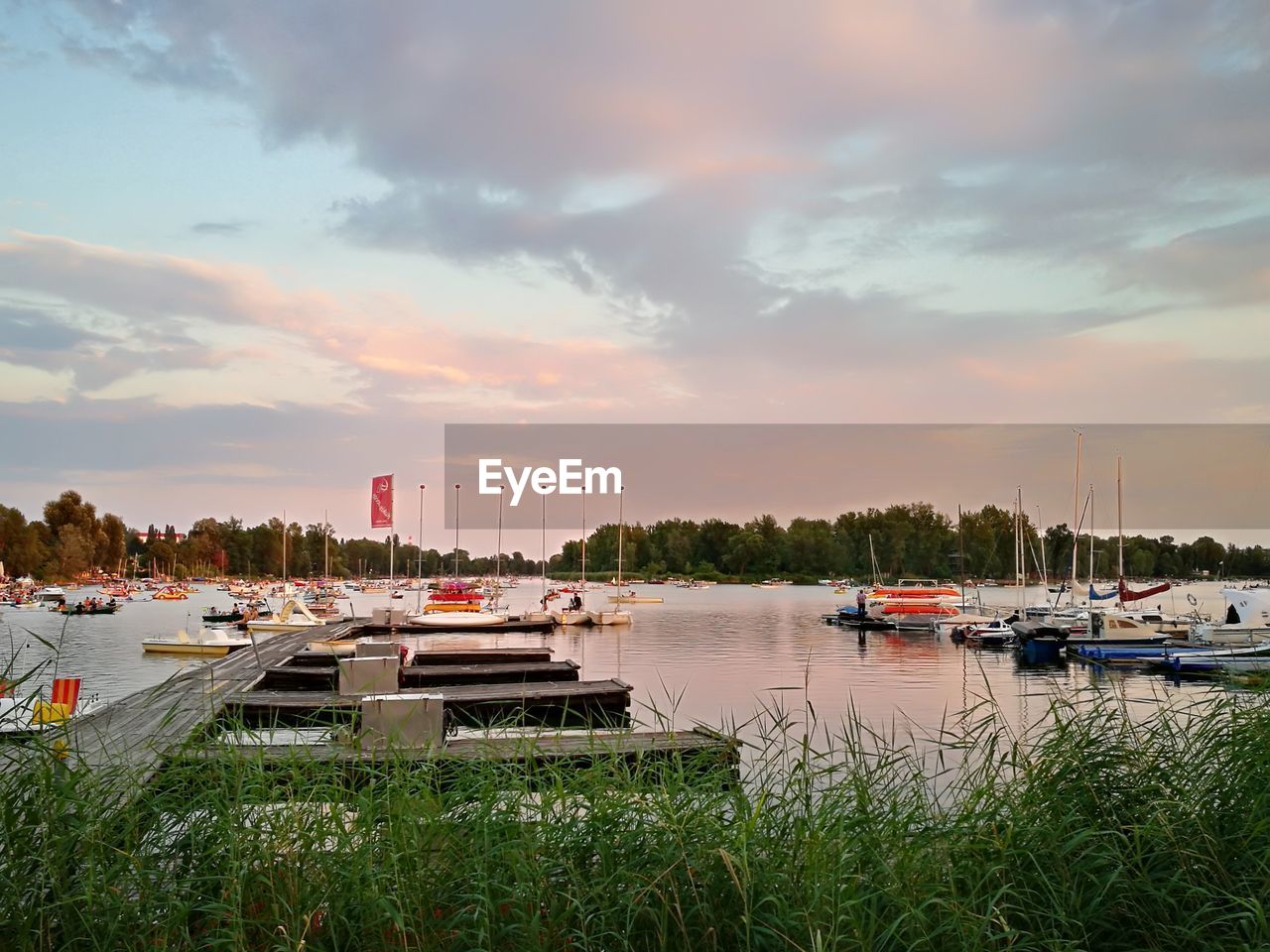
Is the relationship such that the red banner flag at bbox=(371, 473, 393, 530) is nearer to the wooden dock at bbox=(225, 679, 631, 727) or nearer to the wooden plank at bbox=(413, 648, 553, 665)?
the wooden plank at bbox=(413, 648, 553, 665)

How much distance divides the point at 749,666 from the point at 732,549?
118 m

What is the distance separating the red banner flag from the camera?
39562 mm

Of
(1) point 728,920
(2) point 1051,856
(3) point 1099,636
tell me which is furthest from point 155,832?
(3) point 1099,636

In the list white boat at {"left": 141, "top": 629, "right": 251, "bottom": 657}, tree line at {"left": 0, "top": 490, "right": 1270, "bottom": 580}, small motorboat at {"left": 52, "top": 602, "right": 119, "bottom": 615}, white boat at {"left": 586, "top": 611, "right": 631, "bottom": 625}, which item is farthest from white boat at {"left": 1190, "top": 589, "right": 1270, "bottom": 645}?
tree line at {"left": 0, "top": 490, "right": 1270, "bottom": 580}

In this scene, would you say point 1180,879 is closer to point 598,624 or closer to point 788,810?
point 788,810

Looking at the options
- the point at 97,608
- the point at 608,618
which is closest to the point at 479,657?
the point at 608,618

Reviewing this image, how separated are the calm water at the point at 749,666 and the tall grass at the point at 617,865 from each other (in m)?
2.04

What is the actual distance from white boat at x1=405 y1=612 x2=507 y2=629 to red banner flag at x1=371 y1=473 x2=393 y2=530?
21.0ft

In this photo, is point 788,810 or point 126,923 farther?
point 788,810

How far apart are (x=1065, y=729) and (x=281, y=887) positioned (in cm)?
385

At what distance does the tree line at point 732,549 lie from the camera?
12638cm

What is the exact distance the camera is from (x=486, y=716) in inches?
620

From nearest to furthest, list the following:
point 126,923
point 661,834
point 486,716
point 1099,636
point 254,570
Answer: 1. point 126,923
2. point 661,834
3. point 486,716
4. point 1099,636
5. point 254,570

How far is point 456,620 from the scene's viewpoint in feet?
152
